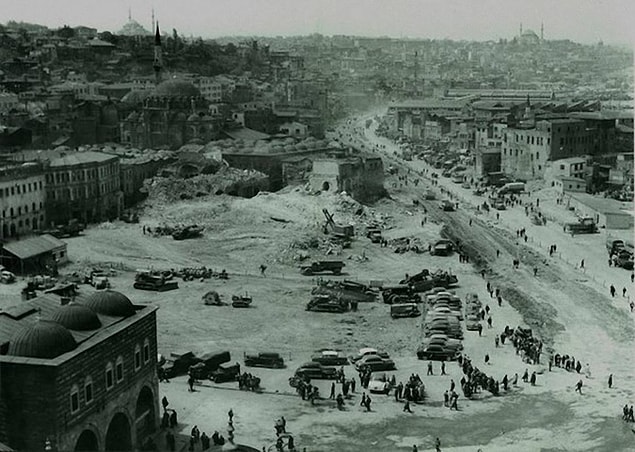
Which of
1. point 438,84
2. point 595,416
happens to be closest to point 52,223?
point 595,416

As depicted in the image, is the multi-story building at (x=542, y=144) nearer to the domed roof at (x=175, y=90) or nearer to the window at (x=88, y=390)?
the domed roof at (x=175, y=90)

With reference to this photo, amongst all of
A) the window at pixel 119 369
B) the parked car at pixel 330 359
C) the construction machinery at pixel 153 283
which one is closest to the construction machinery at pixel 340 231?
the construction machinery at pixel 153 283

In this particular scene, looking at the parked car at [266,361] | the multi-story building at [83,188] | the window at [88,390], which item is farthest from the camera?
the multi-story building at [83,188]

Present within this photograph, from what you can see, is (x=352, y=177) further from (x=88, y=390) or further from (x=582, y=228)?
(x=88, y=390)

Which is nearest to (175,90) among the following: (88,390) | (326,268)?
(326,268)

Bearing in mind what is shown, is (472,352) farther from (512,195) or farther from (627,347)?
(512,195)

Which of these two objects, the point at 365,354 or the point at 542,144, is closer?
the point at 365,354
